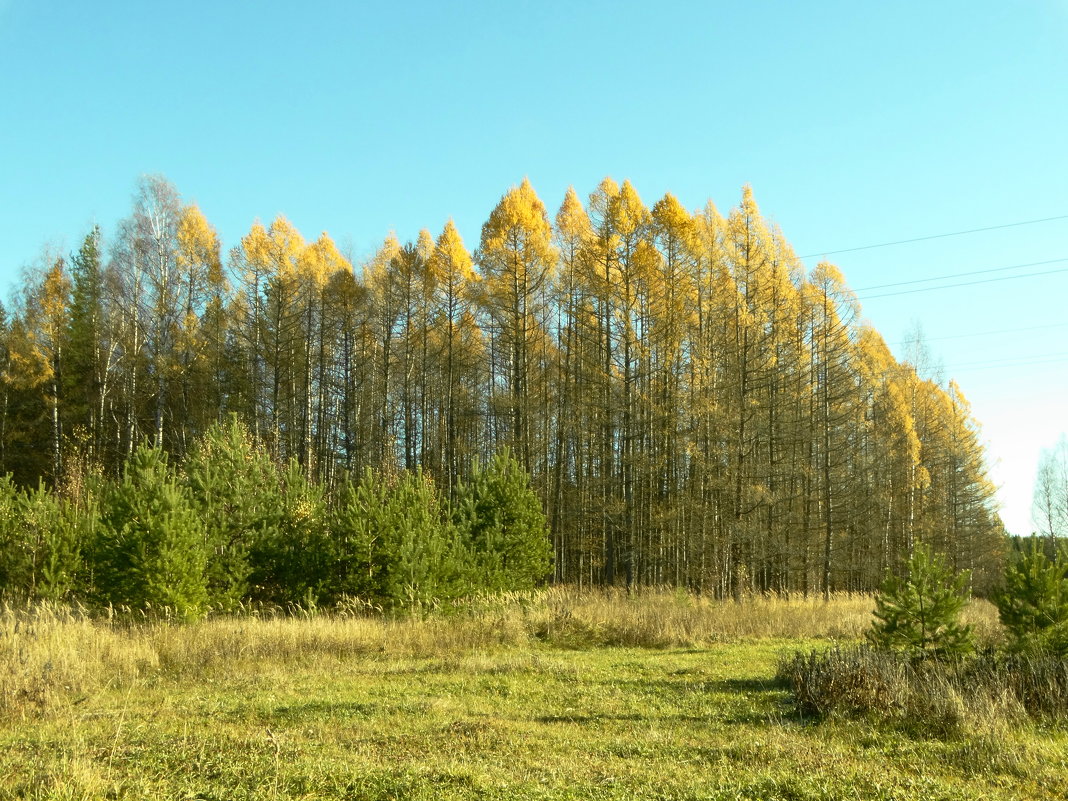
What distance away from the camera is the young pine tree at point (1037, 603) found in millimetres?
9844

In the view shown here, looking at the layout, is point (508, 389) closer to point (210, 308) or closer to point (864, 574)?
point (210, 308)

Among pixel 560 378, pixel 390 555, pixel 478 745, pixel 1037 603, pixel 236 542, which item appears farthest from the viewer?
pixel 560 378

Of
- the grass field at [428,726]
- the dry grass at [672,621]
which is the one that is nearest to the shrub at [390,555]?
the grass field at [428,726]

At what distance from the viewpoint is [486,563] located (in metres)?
18.6

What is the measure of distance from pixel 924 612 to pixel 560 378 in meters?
19.9

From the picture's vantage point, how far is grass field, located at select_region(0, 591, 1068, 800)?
Answer: 522 centimetres

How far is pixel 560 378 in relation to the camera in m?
29.2

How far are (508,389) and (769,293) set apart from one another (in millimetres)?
11430

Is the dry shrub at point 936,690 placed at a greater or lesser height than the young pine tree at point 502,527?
lesser

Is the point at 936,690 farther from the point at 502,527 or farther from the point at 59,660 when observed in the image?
the point at 502,527

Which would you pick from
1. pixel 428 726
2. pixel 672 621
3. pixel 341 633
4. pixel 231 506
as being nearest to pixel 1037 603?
pixel 672 621

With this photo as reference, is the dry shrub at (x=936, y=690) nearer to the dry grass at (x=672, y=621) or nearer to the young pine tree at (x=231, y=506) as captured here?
the dry grass at (x=672, y=621)

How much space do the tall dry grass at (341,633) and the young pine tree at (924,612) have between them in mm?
4506

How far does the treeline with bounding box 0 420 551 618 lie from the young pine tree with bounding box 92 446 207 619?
24 millimetres
